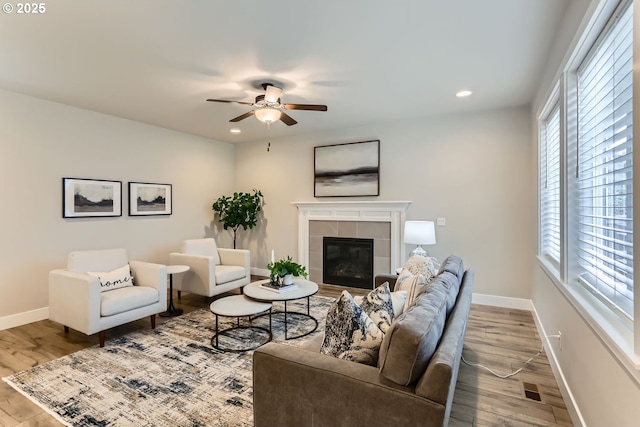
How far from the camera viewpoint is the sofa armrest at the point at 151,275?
355 centimetres

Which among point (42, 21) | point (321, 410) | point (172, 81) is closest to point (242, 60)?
point (172, 81)

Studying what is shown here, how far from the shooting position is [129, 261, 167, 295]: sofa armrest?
3.55 m

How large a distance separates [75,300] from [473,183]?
4.79 m

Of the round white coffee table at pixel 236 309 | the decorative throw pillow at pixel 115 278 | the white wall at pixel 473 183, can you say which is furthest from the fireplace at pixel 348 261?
the decorative throw pillow at pixel 115 278

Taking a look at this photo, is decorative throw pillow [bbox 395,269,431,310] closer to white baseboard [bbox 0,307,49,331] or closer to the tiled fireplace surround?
the tiled fireplace surround

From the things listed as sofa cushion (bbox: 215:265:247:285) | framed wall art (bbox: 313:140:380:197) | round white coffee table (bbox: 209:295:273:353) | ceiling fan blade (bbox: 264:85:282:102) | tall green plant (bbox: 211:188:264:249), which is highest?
ceiling fan blade (bbox: 264:85:282:102)

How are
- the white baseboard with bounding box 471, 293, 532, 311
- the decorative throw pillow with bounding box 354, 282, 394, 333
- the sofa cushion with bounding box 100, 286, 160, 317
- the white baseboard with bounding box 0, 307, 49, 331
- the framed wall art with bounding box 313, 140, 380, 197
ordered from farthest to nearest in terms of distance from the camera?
the framed wall art with bounding box 313, 140, 380, 197 → the white baseboard with bounding box 471, 293, 532, 311 → the white baseboard with bounding box 0, 307, 49, 331 → the sofa cushion with bounding box 100, 286, 160, 317 → the decorative throw pillow with bounding box 354, 282, 394, 333

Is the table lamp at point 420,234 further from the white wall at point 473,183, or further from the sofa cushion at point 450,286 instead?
the sofa cushion at point 450,286

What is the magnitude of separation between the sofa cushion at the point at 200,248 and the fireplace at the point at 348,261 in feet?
5.87

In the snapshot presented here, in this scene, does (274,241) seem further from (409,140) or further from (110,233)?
(409,140)

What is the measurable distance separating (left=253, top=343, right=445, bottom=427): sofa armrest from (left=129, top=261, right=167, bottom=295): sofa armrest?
2433 millimetres

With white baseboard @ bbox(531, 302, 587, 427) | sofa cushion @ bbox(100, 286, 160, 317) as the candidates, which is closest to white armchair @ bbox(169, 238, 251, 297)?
sofa cushion @ bbox(100, 286, 160, 317)

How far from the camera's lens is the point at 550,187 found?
10.3 ft

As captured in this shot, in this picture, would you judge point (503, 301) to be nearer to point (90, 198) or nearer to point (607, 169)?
point (607, 169)
